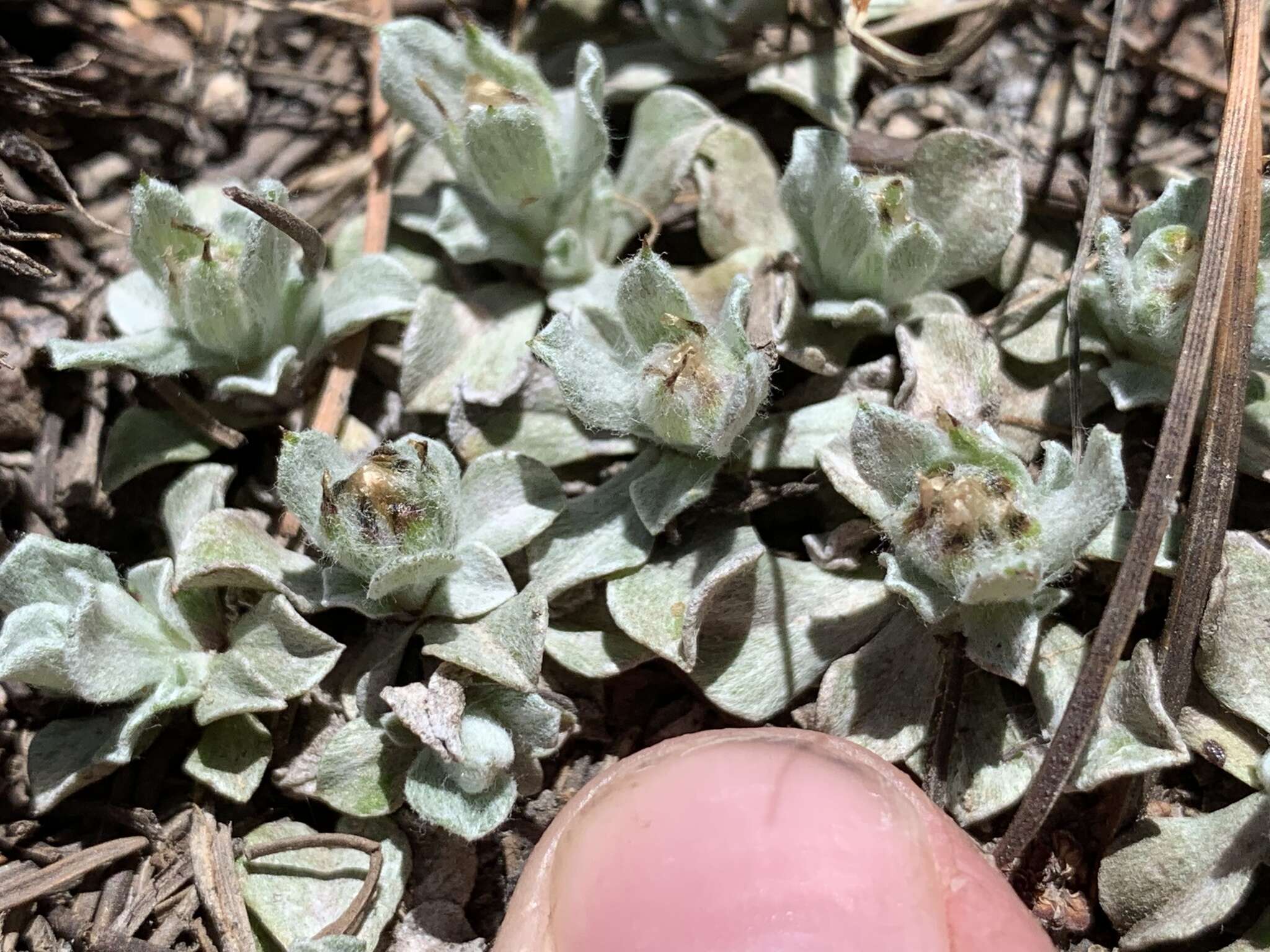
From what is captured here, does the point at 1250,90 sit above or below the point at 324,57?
above

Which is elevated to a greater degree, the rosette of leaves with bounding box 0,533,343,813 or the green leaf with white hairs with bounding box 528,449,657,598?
the green leaf with white hairs with bounding box 528,449,657,598

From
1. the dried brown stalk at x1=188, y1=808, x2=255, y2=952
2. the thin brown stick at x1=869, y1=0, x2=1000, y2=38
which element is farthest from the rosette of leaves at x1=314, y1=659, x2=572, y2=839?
the thin brown stick at x1=869, y1=0, x2=1000, y2=38

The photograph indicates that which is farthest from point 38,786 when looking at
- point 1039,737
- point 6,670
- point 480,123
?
point 1039,737

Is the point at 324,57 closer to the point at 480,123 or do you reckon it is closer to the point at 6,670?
the point at 480,123

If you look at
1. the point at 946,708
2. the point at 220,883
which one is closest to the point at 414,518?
the point at 220,883

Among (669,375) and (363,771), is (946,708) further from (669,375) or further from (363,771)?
(363,771)

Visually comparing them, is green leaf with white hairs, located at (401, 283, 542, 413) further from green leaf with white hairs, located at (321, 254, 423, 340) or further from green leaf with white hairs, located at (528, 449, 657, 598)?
green leaf with white hairs, located at (528, 449, 657, 598)

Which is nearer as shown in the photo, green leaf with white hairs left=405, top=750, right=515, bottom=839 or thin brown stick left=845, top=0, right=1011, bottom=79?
green leaf with white hairs left=405, top=750, right=515, bottom=839
